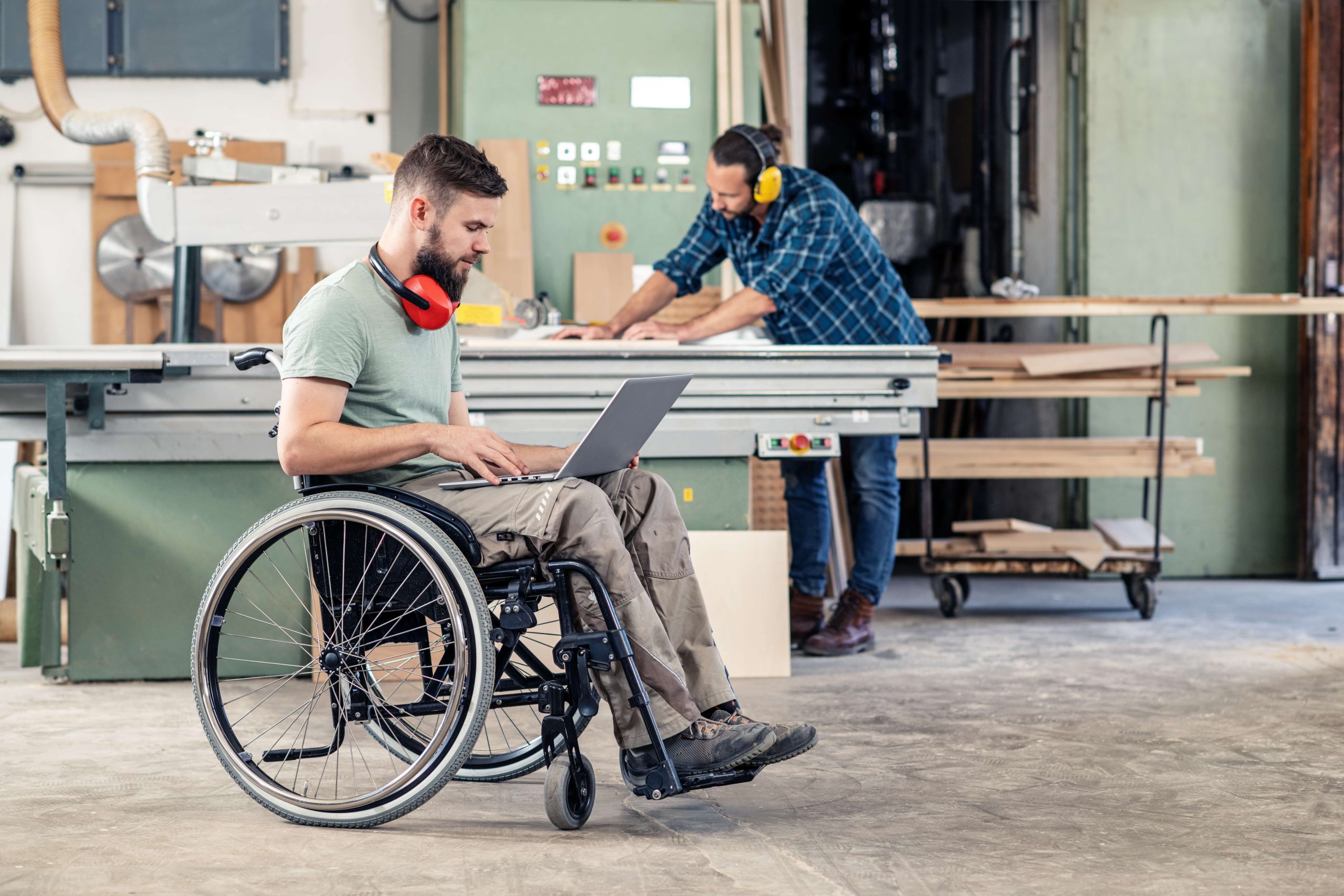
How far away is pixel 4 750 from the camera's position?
8.65 ft

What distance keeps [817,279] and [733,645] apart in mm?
1032

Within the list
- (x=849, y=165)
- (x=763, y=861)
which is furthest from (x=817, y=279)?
(x=849, y=165)

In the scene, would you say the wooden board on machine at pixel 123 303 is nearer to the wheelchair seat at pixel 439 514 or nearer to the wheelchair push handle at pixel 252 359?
the wheelchair push handle at pixel 252 359

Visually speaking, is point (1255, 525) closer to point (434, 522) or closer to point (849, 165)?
point (849, 165)

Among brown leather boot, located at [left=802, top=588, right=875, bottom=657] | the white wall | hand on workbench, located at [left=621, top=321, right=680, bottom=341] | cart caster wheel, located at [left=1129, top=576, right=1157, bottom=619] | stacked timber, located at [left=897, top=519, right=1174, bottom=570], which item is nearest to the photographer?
hand on workbench, located at [left=621, top=321, right=680, bottom=341]

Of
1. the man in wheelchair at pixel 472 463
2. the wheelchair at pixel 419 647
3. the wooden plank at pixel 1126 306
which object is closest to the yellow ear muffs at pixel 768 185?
the wooden plank at pixel 1126 306

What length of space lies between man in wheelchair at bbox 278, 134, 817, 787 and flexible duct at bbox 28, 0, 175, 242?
1301 mm

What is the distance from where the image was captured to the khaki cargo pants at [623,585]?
201 centimetres

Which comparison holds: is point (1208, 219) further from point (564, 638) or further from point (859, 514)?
point (564, 638)

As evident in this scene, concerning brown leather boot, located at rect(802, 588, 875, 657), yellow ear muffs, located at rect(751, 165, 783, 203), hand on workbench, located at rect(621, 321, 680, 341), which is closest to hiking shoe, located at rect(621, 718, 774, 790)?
hand on workbench, located at rect(621, 321, 680, 341)

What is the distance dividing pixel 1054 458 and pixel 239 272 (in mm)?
3092

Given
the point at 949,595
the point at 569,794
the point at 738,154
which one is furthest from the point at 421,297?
the point at 949,595

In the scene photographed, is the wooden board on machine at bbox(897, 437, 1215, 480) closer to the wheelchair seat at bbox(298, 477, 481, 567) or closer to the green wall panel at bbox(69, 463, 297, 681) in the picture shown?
the green wall panel at bbox(69, 463, 297, 681)

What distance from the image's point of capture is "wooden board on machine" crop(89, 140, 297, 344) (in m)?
5.05
